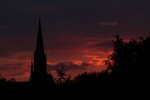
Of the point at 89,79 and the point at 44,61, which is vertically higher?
the point at 44,61

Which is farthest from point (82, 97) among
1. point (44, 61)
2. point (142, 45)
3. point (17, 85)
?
point (44, 61)

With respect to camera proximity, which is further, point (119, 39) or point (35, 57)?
point (35, 57)

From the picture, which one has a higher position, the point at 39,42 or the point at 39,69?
the point at 39,42

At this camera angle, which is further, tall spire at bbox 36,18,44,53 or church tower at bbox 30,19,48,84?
tall spire at bbox 36,18,44,53

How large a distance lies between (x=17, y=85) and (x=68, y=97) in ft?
137

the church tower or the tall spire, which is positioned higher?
the tall spire

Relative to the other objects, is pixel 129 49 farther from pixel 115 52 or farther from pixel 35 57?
pixel 35 57

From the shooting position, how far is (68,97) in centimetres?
5844

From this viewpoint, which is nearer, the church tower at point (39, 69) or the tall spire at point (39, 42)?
the church tower at point (39, 69)

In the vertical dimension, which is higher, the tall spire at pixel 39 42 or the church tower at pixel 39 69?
the tall spire at pixel 39 42

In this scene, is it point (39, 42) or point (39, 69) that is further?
point (39, 42)

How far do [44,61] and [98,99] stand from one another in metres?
54.4

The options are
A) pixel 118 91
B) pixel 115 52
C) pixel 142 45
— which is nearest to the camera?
pixel 118 91

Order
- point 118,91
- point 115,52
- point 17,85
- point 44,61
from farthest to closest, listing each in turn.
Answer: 1. point 44,61
2. point 17,85
3. point 115,52
4. point 118,91
